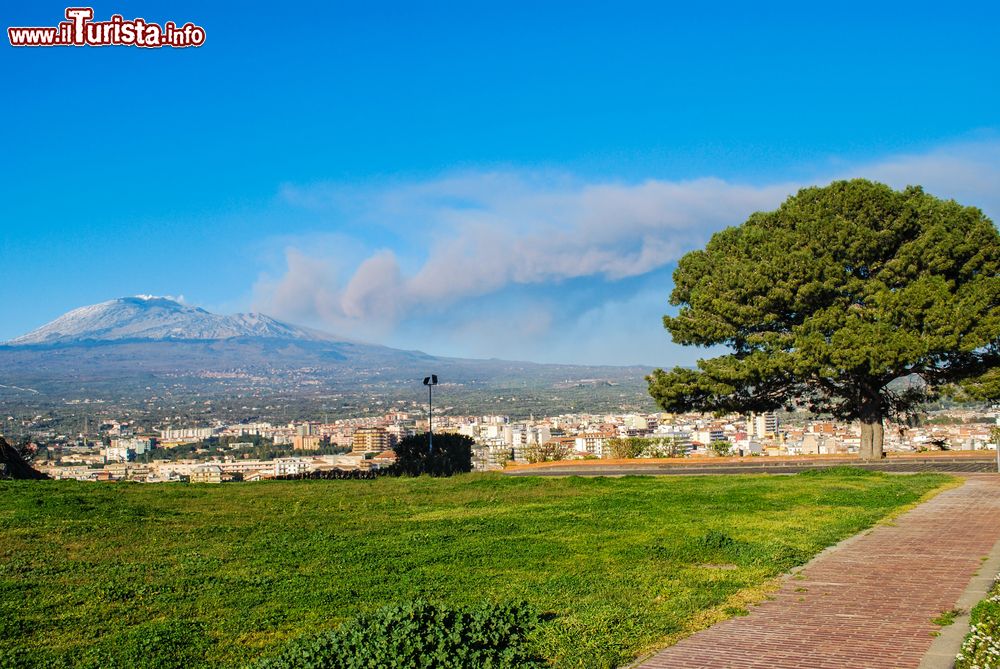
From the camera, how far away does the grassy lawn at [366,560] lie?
235 inches

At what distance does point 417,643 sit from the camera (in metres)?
5.03

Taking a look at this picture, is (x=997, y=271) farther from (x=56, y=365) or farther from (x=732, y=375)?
(x=56, y=365)

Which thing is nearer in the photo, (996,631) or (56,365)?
(996,631)

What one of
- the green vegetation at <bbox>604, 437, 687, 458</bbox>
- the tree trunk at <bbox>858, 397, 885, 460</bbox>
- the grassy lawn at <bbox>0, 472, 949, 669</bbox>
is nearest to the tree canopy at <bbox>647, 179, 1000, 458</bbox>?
the tree trunk at <bbox>858, 397, 885, 460</bbox>

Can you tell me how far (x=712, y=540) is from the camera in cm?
948

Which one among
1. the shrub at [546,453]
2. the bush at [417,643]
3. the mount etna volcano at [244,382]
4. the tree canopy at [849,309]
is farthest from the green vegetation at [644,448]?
the mount etna volcano at [244,382]

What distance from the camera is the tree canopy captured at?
22125 millimetres

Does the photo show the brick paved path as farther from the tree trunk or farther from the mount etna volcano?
the mount etna volcano

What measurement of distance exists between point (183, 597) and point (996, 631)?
5.86 m

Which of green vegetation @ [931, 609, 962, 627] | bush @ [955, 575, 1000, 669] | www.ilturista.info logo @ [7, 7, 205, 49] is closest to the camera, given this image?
bush @ [955, 575, 1000, 669]

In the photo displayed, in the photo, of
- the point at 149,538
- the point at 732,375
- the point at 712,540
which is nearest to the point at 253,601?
the point at 149,538

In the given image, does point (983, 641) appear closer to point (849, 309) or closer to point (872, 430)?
point (849, 309)

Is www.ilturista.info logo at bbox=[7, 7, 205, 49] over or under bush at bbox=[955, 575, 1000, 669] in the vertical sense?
over

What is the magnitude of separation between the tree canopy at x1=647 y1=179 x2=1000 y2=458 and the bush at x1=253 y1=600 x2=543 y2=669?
18750 millimetres
